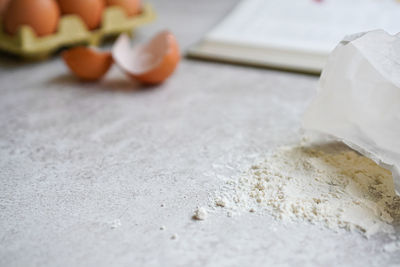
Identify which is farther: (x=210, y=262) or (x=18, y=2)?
(x=18, y=2)

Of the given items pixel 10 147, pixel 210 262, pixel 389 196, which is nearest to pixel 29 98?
pixel 10 147

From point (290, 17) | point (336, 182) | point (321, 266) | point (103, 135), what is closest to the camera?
point (321, 266)

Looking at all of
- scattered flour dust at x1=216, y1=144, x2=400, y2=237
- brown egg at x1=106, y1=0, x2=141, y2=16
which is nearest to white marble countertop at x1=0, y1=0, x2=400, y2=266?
scattered flour dust at x1=216, y1=144, x2=400, y2=237

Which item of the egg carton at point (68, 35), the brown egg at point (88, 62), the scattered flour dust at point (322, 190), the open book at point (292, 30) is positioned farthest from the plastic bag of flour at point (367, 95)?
the egg carton at point (68, 35)

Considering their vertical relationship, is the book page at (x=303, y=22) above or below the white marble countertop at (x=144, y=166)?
above

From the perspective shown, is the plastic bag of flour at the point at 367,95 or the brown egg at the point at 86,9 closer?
the plastic bag of flour at the point at 367,95

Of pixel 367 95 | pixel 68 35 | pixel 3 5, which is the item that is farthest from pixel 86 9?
pixel 367 95

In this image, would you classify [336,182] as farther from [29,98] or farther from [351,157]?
[29,98]

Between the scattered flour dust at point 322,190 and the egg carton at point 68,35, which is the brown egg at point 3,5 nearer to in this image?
the egg carton at point 68,35
